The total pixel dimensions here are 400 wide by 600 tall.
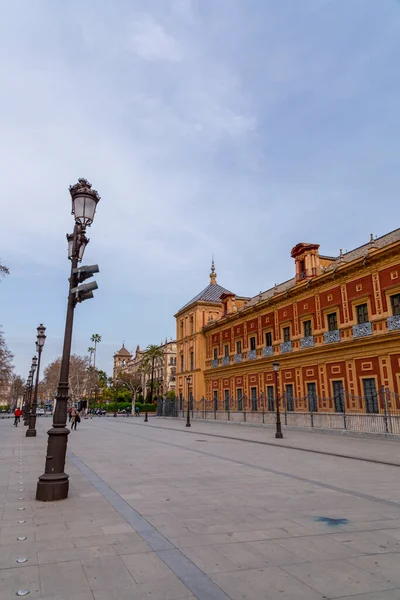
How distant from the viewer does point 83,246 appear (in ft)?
25.6

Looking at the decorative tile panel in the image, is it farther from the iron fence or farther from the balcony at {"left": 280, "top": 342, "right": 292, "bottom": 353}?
the iron fence

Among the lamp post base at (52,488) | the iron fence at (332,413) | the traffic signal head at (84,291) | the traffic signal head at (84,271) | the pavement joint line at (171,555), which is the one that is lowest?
the pavement joint line at (171,555)

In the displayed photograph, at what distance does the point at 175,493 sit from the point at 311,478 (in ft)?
9.88

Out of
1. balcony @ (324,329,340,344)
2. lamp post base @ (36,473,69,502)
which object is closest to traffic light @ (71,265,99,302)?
lamp post base @ (36,473,69,502)

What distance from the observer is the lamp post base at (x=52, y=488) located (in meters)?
6.10

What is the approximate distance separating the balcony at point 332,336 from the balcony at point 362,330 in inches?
55.7

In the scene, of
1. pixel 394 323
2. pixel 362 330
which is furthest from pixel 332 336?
pixel 394 323

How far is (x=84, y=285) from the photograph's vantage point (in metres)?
7.20

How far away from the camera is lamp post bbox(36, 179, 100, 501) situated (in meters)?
6.20

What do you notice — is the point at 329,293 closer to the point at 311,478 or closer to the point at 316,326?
the point at 316,326

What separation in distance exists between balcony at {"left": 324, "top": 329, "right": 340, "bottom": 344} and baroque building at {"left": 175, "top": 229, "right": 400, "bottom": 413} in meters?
0.06

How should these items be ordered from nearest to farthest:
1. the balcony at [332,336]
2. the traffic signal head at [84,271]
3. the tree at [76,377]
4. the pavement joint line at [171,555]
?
the pavement joint line at [171,555] < the traffic signal head at [84,271] < the balcony at [332,336] < the tree at [76,377]

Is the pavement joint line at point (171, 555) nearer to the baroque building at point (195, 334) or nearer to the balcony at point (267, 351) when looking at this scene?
the balcony at point (267, 351)

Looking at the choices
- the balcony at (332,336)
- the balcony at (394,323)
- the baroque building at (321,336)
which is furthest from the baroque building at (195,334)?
the balcony at (394,323)
